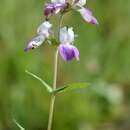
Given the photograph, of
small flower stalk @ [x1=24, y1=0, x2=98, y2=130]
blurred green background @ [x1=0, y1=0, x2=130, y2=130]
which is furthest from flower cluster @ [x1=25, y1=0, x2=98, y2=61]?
blurred green background @ [x1=0, y1=0, x2=130, y2=130]

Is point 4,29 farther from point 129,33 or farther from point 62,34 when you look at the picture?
point 62,34

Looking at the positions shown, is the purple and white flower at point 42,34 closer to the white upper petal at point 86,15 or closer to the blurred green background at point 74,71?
the white upper petal at point 86,15

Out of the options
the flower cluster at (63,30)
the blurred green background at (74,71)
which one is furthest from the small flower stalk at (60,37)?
the blurred green background at (74,71)

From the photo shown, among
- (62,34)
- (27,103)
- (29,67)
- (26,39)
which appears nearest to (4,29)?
(26,39)

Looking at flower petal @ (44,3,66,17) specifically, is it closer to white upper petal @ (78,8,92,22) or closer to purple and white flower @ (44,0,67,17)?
purple and white flower @ (44,0,67,17)

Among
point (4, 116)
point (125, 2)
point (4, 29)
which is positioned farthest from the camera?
point (125, 2)

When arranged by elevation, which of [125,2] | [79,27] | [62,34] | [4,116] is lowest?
[62,34]

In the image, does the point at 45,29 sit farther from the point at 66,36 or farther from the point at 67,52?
the point at 67,52
